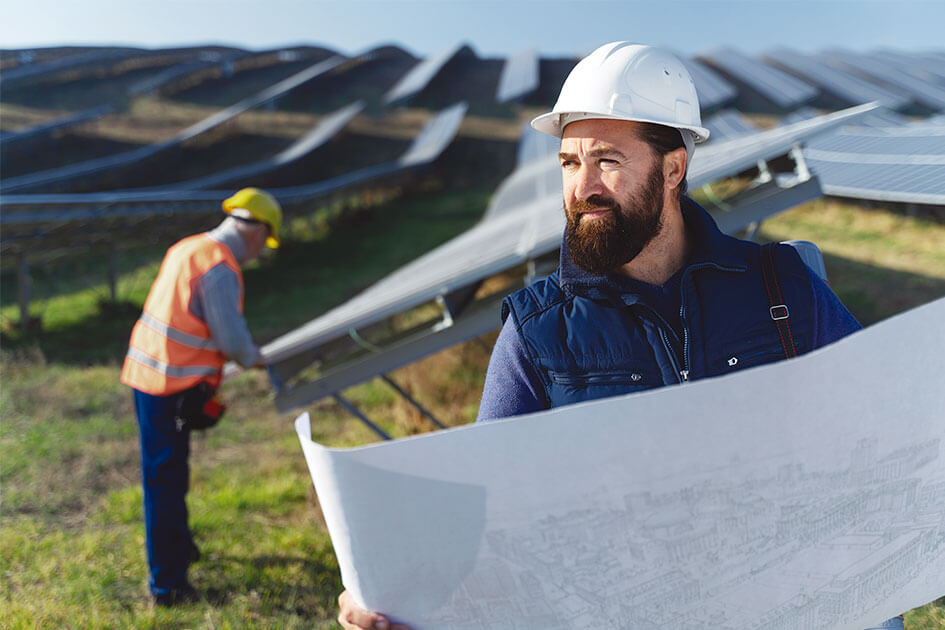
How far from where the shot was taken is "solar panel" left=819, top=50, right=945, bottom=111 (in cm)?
1596

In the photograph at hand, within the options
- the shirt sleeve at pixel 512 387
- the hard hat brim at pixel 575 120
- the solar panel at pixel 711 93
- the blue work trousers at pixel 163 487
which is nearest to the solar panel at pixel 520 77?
the solar panel at pixel 711 93

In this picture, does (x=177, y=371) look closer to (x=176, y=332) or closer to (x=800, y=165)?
(x=176, y=332)

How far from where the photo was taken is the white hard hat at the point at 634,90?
1500 mm

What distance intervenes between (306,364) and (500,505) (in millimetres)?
2899

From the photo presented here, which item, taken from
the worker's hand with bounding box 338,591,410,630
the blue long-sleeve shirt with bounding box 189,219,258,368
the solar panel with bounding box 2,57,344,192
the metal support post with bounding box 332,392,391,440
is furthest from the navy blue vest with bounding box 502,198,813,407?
the solar panel with bounding box 2,57,344,192

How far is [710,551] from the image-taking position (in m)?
1.16

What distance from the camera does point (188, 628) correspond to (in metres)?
3.30

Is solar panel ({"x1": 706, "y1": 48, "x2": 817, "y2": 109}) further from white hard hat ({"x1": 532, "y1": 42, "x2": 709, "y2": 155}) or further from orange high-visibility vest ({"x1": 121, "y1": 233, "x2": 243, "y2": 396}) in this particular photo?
white hard hat ({"x1": 532, "y1": 42, "x2": 709, "y2": 155})

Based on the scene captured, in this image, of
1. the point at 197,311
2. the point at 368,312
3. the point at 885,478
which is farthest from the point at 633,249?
the point at 197,311

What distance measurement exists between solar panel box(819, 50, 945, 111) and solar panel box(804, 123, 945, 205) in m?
8.79

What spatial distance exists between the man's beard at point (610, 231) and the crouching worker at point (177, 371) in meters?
2.42

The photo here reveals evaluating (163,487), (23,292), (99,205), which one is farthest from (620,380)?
(23,292)

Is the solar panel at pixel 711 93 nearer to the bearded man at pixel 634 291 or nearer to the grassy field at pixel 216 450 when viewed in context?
the grassy field at pixel 216 450

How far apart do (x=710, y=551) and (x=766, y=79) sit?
21804 mm
